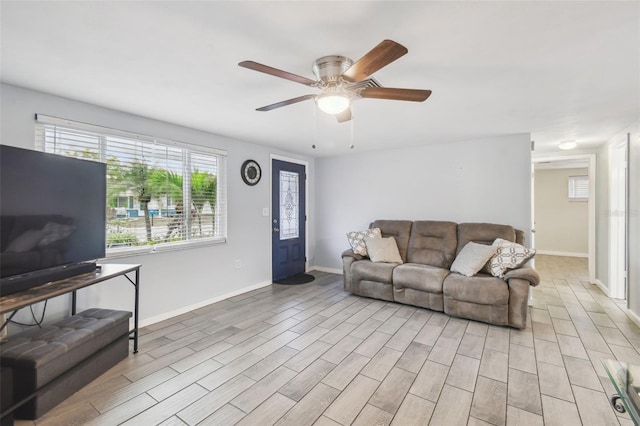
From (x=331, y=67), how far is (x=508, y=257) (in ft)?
9.59

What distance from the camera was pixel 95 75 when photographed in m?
2.08

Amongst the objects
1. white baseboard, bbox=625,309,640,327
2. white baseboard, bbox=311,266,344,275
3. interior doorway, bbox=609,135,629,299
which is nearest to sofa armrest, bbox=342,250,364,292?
white baseboard, bbox=311,266,344,275

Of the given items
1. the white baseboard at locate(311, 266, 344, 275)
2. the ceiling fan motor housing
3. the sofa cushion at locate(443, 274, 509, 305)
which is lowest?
the white baseboard at locate(311, 266, 344, 275)

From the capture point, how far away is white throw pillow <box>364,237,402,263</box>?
4.06 meters

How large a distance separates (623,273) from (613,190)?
46.4 inches

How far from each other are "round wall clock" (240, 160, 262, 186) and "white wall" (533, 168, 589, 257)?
23.6ft

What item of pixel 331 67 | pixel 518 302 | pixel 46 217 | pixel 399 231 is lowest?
pixel 518 302

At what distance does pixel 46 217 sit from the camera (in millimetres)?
1993

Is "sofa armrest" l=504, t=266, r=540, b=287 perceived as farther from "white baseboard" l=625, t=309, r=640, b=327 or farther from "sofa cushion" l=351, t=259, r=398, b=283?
"sofa cushion" l=351, t=259, r=398, b=283

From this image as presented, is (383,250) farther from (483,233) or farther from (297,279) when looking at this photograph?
(297,279)

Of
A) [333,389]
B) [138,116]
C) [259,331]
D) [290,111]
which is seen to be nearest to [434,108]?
[290,111]

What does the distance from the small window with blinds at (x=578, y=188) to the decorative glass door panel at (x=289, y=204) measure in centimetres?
683

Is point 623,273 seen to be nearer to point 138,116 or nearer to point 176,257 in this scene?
point 176,257

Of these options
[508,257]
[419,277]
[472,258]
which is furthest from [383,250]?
[508,257]
